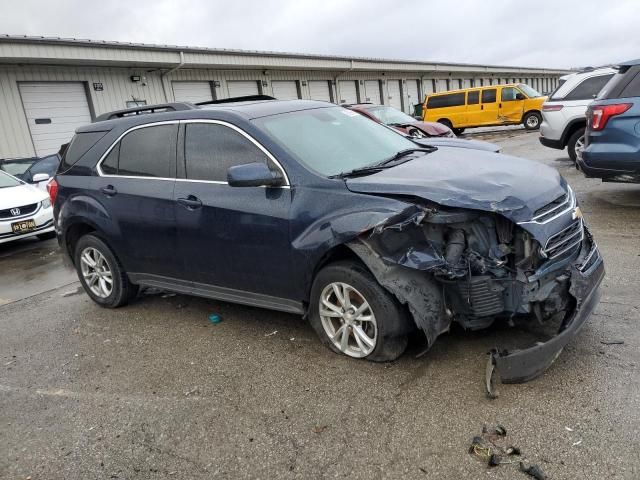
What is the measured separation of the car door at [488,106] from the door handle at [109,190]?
21059 mm

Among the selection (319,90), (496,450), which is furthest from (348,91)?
(496,450)

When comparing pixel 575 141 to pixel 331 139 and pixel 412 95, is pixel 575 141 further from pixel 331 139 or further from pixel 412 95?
pixel 412 95

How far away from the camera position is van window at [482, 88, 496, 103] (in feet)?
75.3

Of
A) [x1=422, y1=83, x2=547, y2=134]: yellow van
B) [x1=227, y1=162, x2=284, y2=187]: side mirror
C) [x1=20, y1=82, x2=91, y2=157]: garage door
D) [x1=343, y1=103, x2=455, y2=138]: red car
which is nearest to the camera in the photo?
[x1=227, y1=162, x2=284, y2=187]: side mirror

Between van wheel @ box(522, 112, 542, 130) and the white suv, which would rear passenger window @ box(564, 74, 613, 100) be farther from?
van wheel @ box(522, 112, 542, 130)

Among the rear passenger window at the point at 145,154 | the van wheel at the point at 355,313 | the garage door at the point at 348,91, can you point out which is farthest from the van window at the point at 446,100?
the van wheel at the point at 355,313

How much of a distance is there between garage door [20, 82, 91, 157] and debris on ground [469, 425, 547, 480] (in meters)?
15.5

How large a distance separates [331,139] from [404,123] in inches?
407

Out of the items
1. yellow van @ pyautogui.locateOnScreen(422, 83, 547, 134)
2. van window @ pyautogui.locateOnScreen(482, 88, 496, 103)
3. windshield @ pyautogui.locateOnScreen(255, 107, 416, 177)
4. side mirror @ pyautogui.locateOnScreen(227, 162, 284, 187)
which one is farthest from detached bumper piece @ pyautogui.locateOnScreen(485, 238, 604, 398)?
van window @ pyautogui.locateOnScreen(482, 88, 496, 103)

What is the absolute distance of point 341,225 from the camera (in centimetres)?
334

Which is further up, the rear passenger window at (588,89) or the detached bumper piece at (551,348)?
the rear passenger window at (588,89)

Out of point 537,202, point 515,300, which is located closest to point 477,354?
point 515,300

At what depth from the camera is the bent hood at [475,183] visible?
10.2 ft

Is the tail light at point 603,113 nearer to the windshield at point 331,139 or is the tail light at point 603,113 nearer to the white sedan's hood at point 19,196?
the windshield at point 331,139
